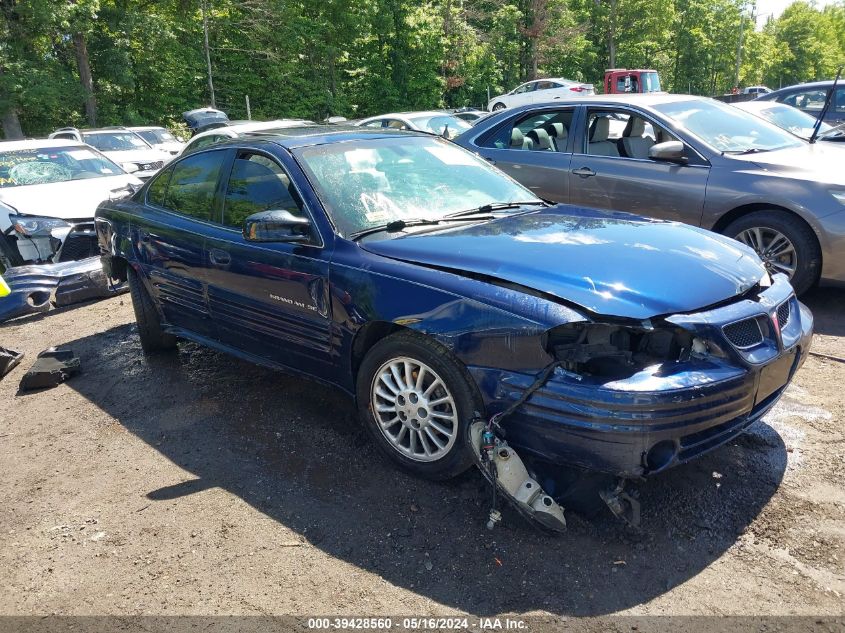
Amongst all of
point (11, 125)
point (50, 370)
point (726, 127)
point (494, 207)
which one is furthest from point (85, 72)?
point (494, 207)

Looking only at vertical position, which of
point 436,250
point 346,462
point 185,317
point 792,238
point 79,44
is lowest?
point 346,462

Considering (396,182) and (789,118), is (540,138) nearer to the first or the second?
(396,182)

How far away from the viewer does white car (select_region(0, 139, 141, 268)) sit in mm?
7645

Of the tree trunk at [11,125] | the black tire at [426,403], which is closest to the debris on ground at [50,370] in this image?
the black tire at [426,403]

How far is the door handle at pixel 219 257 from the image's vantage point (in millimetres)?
4083

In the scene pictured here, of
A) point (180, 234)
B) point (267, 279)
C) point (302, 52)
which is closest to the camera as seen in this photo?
point (267, 279)

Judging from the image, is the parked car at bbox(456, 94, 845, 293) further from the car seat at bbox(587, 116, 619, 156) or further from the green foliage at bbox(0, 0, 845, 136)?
the green foliage at bbox(0, 0, 845, 136)

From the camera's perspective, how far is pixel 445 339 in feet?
9.77

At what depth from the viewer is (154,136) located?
17828mm

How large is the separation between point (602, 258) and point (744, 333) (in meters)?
0.68

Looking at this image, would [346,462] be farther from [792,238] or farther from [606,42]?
[606,42]

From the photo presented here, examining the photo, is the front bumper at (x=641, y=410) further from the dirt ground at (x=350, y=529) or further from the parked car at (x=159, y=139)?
the parked car at (x=159, y=139)

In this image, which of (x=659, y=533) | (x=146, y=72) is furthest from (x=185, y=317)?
(x=146, y=72)

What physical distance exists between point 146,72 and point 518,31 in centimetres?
2091
